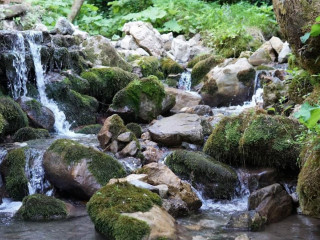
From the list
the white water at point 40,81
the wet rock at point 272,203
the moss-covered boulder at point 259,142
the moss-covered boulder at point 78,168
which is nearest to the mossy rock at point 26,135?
the white water at point 40,81

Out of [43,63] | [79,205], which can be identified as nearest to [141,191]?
[79,205]

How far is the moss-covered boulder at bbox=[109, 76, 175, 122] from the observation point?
34.2ft

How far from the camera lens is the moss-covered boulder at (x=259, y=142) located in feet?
22.8

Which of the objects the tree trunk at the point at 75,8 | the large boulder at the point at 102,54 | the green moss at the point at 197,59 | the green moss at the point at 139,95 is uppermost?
the tree trunk at the point at 75,8

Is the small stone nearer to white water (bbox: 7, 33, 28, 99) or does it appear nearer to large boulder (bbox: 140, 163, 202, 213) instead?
large boulder (bbox: 140, 163, 202, 213)

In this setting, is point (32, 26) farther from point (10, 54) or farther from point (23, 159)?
point (23, 159)

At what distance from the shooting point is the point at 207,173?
6965mm

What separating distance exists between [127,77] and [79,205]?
5543mm

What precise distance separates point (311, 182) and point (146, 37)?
36.8 ft

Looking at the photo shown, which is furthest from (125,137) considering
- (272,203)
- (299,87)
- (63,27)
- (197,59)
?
(197,59)

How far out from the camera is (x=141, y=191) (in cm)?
564

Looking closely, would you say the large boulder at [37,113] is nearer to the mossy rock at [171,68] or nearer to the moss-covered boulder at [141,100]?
the moss-covered boulder at [141,100]

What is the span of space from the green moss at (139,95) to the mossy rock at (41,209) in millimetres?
4425

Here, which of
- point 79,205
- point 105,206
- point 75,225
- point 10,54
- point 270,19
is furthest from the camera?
point 270,19
